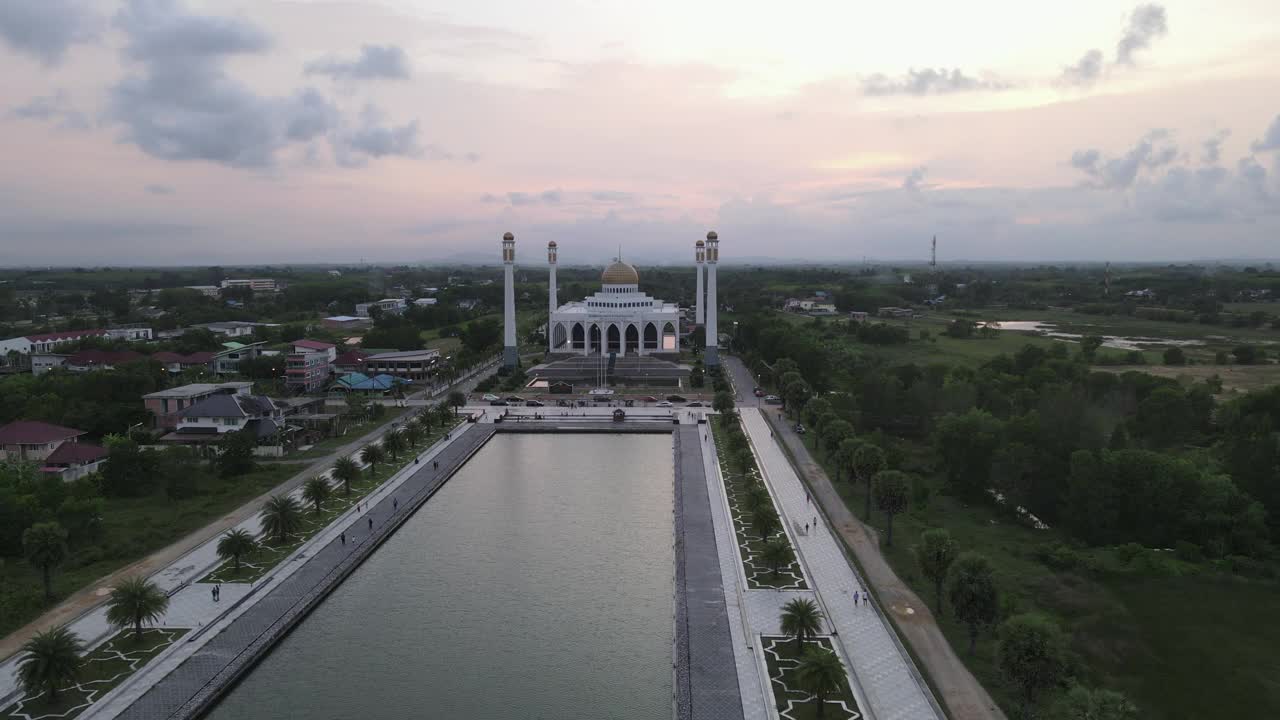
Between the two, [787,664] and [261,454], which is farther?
[261,454]

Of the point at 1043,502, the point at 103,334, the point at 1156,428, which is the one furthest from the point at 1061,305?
the point at 103,334

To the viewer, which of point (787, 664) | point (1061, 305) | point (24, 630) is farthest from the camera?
point (1061, 305)

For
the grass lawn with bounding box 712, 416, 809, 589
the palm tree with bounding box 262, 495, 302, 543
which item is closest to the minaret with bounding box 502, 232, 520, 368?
the grass lawn with bounding box 712, 416, 809, 589

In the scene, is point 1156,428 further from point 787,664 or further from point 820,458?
point 787,664

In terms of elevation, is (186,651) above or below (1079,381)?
below

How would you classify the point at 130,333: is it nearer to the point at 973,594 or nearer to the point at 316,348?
the point at 316,348

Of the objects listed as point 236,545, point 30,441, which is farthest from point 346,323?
point 236,545

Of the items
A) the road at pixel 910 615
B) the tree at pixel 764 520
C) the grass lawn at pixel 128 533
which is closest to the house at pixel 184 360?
the grass lawn at pixel 128 533

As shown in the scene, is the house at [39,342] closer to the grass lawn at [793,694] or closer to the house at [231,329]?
the house at [231,329]
